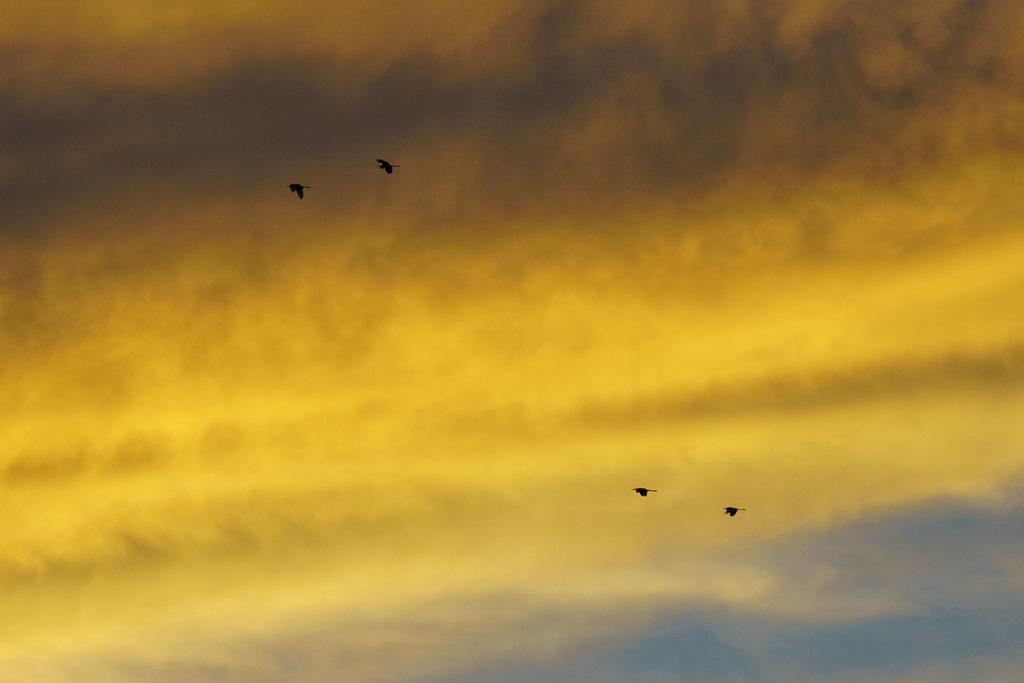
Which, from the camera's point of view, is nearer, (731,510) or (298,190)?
(298,190)

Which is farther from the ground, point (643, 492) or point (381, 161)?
point (381, 161)

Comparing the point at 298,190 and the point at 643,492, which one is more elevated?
the point at 298,190

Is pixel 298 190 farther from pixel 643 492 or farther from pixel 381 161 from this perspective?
pixel 643 492

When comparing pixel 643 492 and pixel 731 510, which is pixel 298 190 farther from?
pixel 731 510

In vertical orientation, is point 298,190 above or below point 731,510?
above

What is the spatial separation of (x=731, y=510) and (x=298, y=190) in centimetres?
10829

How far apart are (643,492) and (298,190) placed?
88.3 m

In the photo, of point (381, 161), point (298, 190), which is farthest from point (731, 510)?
point (298, 190)

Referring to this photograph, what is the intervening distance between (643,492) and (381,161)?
80092 mm

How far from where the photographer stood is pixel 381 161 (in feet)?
356

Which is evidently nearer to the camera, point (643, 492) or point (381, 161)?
point (381, 161)

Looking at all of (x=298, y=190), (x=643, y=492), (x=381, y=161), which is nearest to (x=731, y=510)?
(x=643, y=492)

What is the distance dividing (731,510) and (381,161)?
99.0 m

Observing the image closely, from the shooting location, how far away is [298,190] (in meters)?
115
